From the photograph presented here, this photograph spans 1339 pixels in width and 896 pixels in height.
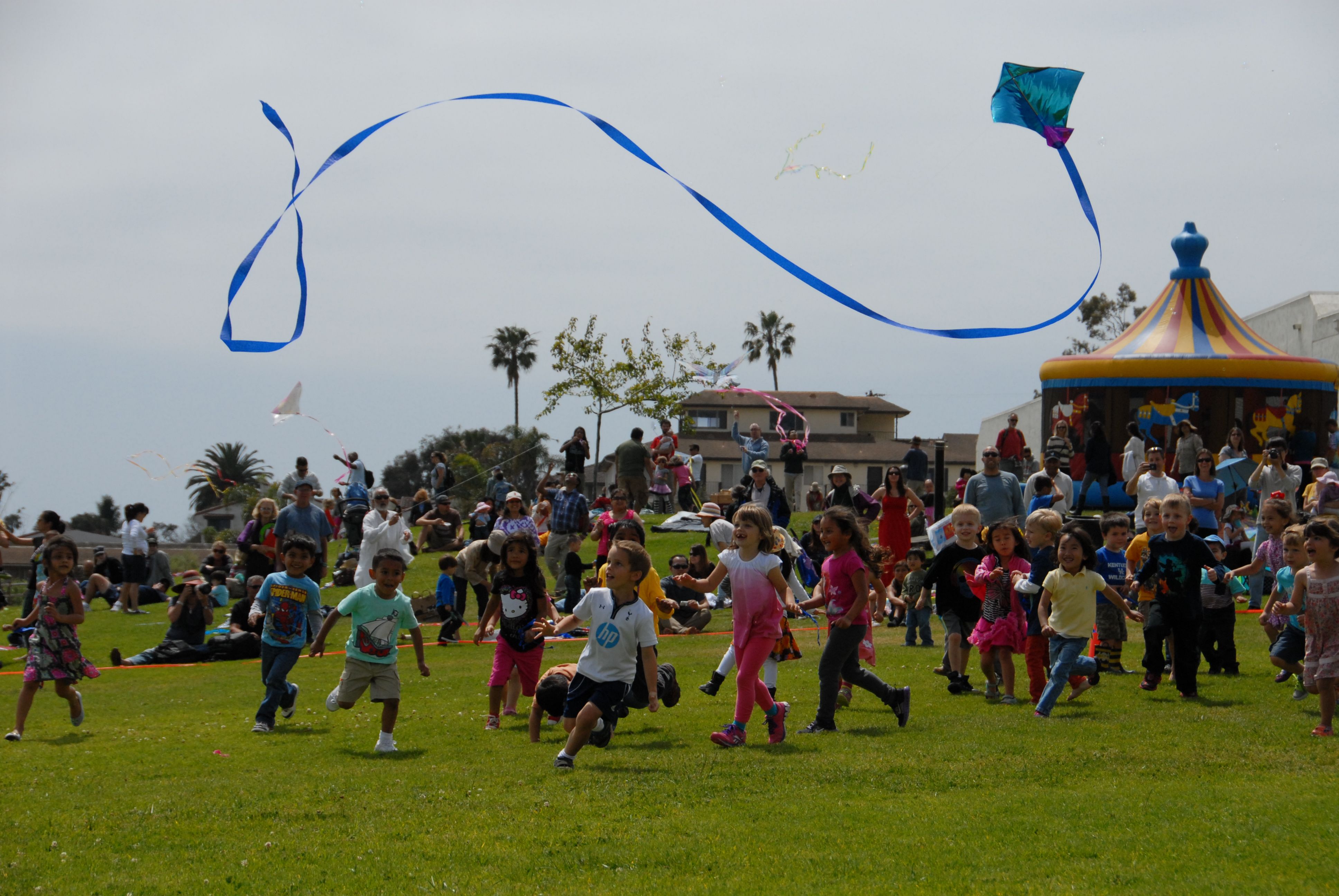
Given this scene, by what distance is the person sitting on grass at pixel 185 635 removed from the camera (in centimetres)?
1489

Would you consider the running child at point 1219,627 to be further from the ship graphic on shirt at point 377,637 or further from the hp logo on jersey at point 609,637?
the ship graphic on shirt at point 377,637

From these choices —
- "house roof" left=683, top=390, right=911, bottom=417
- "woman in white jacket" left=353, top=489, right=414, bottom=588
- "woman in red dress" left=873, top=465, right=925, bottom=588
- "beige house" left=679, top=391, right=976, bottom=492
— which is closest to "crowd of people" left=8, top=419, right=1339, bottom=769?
"woman in white jacket" left=353, top=489, right=414, bottom=588

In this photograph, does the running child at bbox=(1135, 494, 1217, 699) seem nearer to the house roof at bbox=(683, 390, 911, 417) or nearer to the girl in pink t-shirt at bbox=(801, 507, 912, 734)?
the girl in pink t-shirt at bbox=(801, 507, 912, 734)

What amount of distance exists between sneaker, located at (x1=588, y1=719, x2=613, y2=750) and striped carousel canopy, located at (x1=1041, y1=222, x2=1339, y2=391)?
19223 millimetres

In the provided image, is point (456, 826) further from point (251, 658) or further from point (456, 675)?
point (251, 658)

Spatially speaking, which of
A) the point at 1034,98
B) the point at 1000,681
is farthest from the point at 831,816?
the point at 1034,98

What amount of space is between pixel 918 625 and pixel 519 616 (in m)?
6.46

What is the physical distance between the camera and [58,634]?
32.3 ft

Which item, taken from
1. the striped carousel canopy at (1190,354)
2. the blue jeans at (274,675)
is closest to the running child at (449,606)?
the blue jeans at (274,675)

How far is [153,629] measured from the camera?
17.9 metres

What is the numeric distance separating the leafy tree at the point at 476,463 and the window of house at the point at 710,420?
8.12m

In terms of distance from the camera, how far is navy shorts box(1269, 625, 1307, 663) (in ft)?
29.3

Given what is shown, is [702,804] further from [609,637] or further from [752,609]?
[752,609]

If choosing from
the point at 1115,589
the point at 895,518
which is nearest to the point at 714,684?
the point at 1115,589
